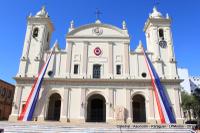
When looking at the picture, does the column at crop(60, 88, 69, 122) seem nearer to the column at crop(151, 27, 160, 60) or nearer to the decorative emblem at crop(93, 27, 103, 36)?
the decorative emblem at crop(93, 27, 103, 36)

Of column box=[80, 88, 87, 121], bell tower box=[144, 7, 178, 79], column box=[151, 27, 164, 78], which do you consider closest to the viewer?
column box=[80, 88, 87, 121]

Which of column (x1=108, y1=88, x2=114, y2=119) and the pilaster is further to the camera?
the pilaster

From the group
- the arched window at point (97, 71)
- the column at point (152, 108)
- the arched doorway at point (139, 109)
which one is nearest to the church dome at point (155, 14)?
the arched window at point (97, 71)

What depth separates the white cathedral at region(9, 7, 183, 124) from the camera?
31.1 metres

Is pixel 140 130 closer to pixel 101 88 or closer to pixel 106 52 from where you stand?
pixel 101 88

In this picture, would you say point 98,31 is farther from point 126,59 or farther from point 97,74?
point 97,74

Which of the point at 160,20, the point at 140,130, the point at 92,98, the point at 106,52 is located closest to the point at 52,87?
the point at 92,98

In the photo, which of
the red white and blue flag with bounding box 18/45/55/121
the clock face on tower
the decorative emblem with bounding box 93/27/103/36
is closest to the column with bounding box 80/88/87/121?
the red white and blue flag with bounding box 18/45/55/121

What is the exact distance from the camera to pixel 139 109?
113 feet

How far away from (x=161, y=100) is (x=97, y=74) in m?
10.1

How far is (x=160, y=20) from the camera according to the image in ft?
122

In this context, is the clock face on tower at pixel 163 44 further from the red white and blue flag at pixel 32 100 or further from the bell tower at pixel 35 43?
the bell tower at pixel 35 43

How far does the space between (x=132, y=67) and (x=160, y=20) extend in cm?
1016

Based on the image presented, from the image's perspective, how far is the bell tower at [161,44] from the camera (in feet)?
110
